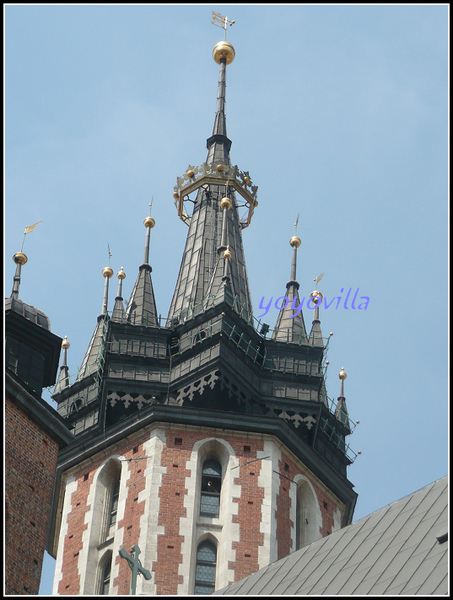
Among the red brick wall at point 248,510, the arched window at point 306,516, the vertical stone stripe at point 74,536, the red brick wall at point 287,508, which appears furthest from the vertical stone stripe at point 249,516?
the vertical stone stripe at point 74,536

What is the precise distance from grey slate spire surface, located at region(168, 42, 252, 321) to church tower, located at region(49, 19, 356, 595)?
0.12m

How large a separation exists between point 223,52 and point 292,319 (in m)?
18.5

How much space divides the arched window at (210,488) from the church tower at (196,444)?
4 cm

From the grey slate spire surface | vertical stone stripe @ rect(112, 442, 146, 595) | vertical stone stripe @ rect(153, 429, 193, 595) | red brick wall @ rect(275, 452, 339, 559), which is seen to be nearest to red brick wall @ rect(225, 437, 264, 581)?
red brick wall @ rect(275, 452, 339, 559)

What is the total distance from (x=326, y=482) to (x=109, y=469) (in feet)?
21.9

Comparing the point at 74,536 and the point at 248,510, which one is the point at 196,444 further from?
the point at 74,536

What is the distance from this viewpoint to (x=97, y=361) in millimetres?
57594

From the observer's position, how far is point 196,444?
51.2m

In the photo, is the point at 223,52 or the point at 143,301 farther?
the point at 223,52

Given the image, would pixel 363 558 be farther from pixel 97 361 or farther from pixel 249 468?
pixel 97 361

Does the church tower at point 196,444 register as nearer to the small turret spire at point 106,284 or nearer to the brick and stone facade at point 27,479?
the small turret spire at point 106,284

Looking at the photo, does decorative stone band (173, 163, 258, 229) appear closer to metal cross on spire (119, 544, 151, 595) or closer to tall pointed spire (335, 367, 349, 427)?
tall pointed spire (335, 367, 349, 427)

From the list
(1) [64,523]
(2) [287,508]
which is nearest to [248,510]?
(2) [287,508]

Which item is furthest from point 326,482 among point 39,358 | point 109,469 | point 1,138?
point 1,138
